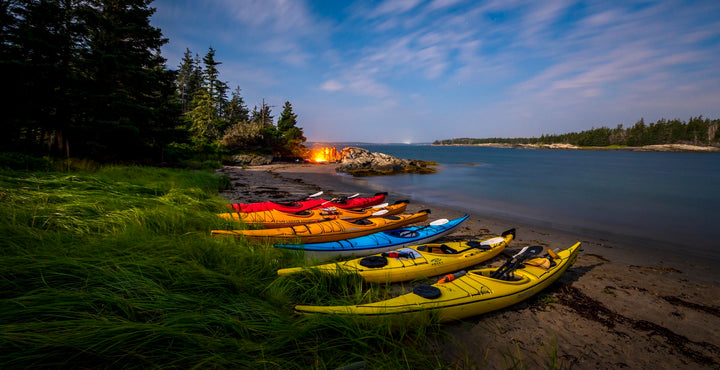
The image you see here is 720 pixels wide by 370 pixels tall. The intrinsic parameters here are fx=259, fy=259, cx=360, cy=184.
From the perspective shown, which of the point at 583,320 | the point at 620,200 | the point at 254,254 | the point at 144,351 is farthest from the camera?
the point at 620,200

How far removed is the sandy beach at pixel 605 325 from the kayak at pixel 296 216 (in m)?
3.28

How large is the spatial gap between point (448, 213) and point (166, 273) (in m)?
8.77

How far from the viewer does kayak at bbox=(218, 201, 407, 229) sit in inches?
223

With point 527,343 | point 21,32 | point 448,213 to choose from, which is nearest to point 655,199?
point 448,213

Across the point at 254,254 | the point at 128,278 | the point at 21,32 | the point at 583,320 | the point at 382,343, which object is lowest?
the point at 583,320

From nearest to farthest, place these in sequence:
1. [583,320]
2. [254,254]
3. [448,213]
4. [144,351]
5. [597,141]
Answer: [144,351] → [583,320] → [254,254] → [448,213] → [597,141]

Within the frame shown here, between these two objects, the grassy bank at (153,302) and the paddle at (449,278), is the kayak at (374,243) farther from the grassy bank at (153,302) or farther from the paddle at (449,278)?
the paddle at (449,278)

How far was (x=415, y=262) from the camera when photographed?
4.16m

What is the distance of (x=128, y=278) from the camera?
2.37 meters

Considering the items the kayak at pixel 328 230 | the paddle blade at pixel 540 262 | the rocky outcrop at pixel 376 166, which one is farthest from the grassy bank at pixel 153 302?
the rocky outcrop at pixel 376 166

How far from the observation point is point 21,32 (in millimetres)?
8289

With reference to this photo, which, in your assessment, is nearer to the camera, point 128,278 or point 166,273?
point 128,278

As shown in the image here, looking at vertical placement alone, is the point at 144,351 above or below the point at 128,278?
below

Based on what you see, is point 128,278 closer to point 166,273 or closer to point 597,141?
point 166,273
